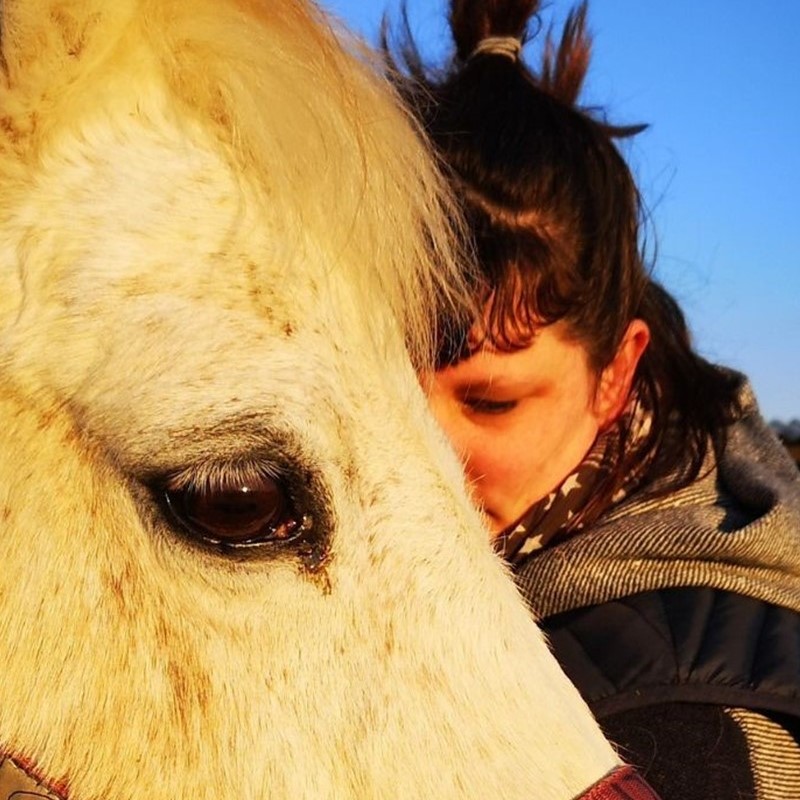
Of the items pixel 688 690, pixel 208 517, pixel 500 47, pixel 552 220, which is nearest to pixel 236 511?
pixel 208 517

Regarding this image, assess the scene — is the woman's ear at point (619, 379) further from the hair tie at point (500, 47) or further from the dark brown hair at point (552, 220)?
the hair tie at point (500, 47)

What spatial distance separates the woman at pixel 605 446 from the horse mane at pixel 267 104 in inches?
9.3

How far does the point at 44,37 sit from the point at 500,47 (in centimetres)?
90

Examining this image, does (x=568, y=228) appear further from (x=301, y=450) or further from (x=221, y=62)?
(x=301, y=450)

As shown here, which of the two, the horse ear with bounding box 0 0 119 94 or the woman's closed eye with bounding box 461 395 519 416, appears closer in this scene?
the horse ear with bounding box 0 0 119 94

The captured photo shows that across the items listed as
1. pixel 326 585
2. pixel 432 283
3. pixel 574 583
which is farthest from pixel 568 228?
pixel 326 585

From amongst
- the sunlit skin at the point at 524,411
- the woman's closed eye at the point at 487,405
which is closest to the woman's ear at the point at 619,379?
the sunlit skin at the point at 524,411

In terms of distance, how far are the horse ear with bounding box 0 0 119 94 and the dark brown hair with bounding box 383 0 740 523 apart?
0.50 metres

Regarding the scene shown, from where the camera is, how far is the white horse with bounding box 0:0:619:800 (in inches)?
34.6

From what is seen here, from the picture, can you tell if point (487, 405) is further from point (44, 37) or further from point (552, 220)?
point (44, 37)

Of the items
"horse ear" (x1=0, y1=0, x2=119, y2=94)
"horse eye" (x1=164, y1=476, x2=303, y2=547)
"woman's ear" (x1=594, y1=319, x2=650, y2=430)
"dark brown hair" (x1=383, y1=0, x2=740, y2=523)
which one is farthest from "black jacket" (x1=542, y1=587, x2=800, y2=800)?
"horse ear" (x1=0, y1=0, x2=119, y2=94)

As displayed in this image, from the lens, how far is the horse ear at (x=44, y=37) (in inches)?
37.4

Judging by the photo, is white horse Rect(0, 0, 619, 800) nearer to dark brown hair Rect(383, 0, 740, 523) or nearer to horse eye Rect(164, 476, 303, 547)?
horse eye Rect(164, 476, 303, 547)

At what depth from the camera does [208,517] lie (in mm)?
884
